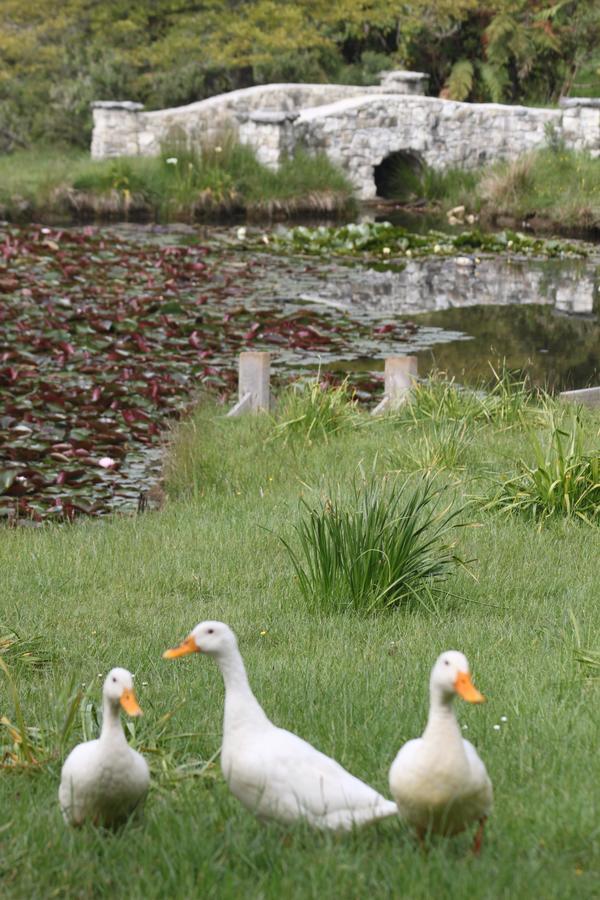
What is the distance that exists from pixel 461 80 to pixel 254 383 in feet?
72.7

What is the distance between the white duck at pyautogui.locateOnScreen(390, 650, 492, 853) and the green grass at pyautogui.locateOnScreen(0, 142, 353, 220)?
18066mm

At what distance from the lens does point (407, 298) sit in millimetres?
14586

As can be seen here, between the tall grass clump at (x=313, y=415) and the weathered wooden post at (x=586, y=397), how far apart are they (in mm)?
1444

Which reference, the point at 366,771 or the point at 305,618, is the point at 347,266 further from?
the point at 366,771

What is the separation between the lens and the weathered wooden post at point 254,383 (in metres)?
8.49

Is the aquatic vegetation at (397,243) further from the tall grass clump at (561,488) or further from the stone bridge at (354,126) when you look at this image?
the tall grass clump at (561,488)

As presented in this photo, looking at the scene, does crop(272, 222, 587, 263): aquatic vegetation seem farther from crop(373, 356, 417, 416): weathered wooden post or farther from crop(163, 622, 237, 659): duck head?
crop(163, 622, 237, 659): duck head

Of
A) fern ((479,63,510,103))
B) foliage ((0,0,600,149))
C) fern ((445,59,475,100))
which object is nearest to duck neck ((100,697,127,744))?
foliage ((0,0,600,149))

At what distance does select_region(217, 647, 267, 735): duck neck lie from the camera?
2803mm

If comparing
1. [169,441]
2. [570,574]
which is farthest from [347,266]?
[570,574]

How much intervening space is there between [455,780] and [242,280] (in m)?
12.2

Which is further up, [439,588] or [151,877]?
[151,877]

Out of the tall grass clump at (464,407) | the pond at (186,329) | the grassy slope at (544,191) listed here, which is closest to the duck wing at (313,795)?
the pond at (186,329)

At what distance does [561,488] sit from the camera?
6195 millimetres
